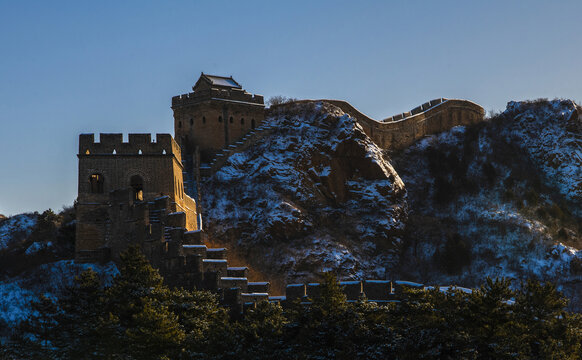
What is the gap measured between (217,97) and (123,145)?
1898 cm

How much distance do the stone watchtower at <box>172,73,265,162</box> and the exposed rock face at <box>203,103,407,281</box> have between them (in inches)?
83.1

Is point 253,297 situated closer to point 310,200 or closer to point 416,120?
point 310,200

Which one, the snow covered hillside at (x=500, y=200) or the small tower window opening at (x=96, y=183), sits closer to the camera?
the small tower window opening at (x=96, y=183)

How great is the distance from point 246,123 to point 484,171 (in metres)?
22.1

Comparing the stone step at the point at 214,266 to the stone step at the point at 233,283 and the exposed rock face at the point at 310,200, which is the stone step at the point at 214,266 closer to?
the stone step at the point at 233,283

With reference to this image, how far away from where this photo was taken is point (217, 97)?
8750cm

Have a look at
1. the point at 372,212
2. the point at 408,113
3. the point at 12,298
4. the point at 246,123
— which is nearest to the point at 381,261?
the point at 372,212

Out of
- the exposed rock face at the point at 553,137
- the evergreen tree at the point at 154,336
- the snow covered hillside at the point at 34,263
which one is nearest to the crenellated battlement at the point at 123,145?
the snow covered hillside at the point at 34,263

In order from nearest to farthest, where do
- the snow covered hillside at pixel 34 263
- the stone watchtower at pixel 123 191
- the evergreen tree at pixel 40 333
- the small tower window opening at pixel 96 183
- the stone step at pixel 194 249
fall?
the evergreen tree at pixel 40 333 → the stone step at pixel 194 249 → the snow covered hillside at pixel 34 263 → the stone watchtower at pixel 123 191 → the small tower window opening at pixel 96 183

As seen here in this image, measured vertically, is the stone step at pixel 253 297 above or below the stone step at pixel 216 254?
below

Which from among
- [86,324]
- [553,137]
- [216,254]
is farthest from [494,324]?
[553,137]

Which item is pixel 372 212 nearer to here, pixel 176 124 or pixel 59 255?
pixel 176 124

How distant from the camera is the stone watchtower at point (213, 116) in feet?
284

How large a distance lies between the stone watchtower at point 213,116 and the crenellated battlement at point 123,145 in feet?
49.0
